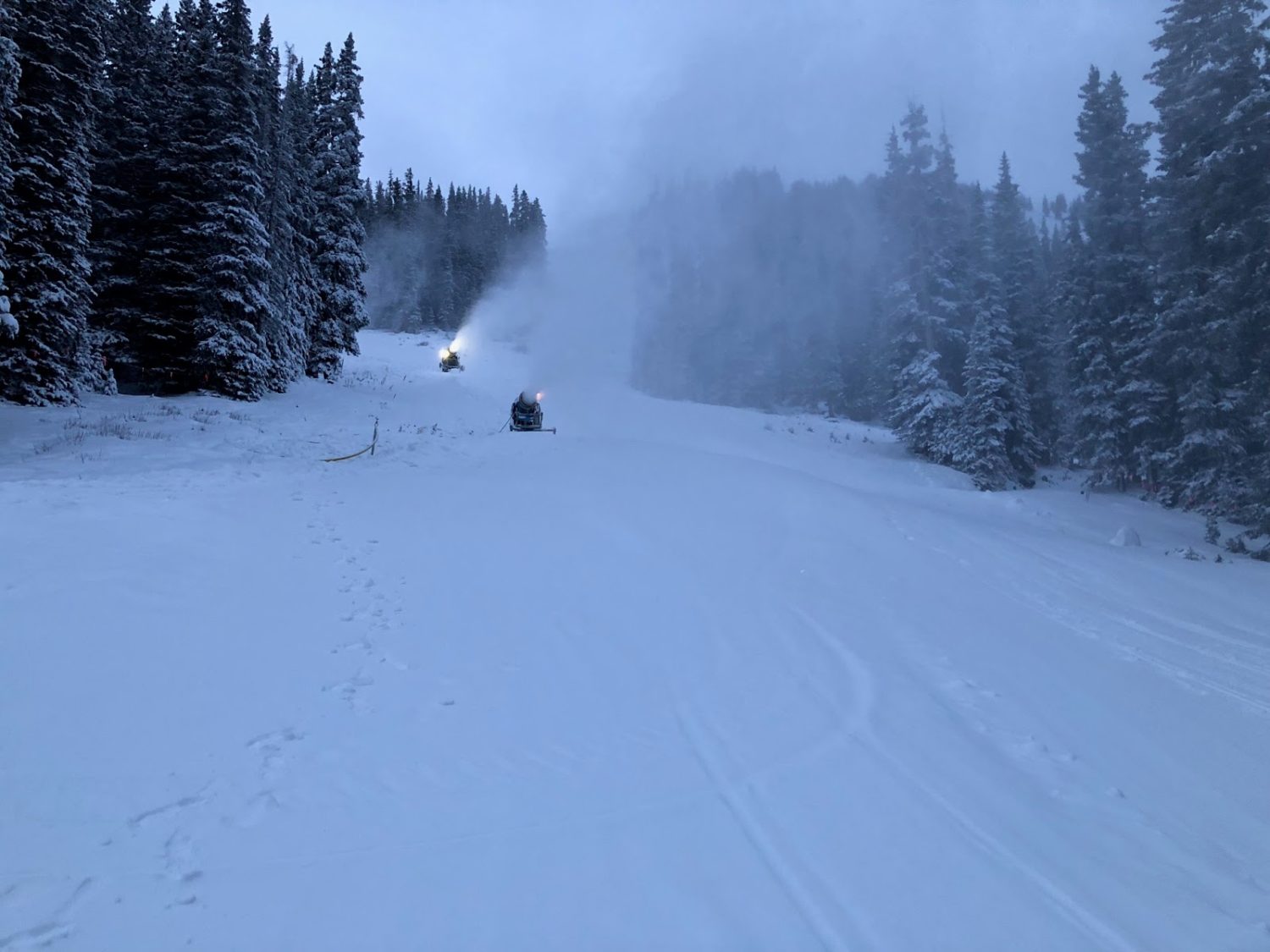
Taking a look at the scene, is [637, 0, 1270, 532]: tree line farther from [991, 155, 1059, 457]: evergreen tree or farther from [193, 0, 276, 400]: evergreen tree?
[193, 0, 276, 400]: evergreen tree

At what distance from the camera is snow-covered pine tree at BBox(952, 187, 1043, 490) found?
24.2 meters

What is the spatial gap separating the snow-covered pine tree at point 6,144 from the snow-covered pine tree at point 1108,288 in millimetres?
30555

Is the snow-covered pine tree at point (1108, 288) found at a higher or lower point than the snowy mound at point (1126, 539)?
higher

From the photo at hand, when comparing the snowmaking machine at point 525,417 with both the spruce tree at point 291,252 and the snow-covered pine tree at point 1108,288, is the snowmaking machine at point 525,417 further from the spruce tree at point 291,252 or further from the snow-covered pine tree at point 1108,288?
the snow-covered pine tree at point 1108,288

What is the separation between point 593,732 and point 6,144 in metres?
18.8

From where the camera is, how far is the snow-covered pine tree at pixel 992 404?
24.2 m

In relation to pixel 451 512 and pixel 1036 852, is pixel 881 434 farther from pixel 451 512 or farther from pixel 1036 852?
pixel 1036 852

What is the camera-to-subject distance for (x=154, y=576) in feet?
23.1

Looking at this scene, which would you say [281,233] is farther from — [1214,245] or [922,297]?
[1214,245]

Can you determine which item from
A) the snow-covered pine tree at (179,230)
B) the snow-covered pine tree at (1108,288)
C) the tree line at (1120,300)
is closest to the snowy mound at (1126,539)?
the tree line at (1120,300)

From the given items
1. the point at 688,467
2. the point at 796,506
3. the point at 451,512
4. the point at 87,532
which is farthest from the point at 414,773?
the point at 688,467

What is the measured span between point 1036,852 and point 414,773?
412 cm

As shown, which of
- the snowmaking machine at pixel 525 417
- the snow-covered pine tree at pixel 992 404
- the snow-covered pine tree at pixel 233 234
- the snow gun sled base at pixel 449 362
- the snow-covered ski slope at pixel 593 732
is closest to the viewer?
the snow-covered ski slope at pixel 593 732

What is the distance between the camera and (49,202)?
1692 cm
